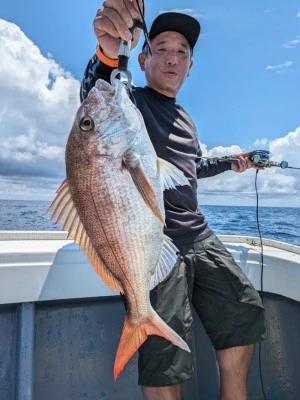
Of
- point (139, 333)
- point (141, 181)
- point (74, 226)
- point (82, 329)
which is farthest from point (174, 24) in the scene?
point (82, 329)

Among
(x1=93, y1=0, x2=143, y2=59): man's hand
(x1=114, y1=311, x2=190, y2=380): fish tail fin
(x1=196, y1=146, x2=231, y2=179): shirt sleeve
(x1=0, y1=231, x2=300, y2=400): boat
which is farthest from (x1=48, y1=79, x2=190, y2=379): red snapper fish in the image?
(x1=196, y1=146, x2=231, y2=179): shirt sleeve

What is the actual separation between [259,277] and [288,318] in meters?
0.38

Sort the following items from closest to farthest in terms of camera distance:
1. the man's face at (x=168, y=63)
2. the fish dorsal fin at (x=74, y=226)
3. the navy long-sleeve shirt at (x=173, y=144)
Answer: the fish dorsal fin at (x=74, y=226), the navy long-sleeve shirt at (x=173, y=144), the man's face at (x=168, y=63)

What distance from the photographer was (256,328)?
2254 millimetres

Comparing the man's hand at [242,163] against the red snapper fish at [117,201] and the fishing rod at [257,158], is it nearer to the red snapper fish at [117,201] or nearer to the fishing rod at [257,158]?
the fishing rod at [257,158]

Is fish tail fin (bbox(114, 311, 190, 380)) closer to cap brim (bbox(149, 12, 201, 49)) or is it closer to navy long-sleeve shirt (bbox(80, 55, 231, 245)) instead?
navy long-sleeve shirt (bbox(80, 55, 231, 245))

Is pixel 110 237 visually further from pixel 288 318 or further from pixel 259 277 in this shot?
pixel 288 318

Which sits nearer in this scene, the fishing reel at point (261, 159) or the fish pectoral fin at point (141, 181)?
the fish pectoral fin at point (141, 181)

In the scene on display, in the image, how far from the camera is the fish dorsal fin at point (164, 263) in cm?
169

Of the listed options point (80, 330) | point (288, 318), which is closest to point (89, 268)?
point (80, 330)

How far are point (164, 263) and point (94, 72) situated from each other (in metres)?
1.14

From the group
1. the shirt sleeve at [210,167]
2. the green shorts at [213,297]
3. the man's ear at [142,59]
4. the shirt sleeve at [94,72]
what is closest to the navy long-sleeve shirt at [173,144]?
the shirt sleeve at [94,72]

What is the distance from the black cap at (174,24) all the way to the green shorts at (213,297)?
1508 millimetres

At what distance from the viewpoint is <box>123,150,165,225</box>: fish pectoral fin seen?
4.77ft
